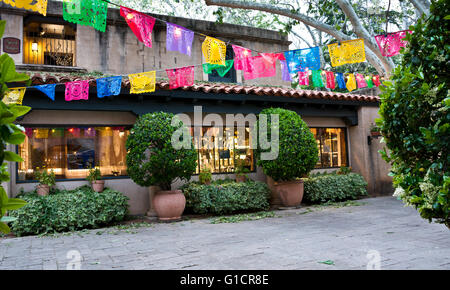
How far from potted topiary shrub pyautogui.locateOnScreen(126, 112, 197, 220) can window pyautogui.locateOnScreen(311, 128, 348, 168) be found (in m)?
6.21

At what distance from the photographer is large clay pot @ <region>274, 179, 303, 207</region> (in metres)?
10.8

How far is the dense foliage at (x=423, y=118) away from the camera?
3006mm

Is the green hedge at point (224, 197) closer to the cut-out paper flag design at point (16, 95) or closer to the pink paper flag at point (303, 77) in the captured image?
the pink paper flag at point (303, 77)

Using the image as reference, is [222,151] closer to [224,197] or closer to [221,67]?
[224,197]

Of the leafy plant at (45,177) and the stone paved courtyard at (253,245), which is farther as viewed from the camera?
the leafy plant at (45,177)

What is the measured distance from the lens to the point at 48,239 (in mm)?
7230

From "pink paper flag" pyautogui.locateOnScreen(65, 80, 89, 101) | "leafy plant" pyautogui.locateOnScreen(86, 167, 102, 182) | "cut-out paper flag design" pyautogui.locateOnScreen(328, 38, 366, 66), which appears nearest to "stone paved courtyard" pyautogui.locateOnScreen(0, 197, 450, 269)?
"leafy plant" pyautogui.locateOnScreen(86, 167, 102, 182)

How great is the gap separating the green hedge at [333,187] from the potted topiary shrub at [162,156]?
4.51m

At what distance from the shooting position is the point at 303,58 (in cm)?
920

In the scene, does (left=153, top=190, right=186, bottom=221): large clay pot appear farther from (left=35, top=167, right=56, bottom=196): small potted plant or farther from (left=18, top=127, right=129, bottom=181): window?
(left=35, top=167, right=56, bottom=196): small potted plant

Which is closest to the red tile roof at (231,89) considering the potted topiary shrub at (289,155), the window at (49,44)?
the potted topiary shrub at (289,155)

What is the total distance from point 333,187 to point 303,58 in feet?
15.9

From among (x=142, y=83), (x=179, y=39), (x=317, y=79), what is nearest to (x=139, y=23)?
(x=179, y=39)
